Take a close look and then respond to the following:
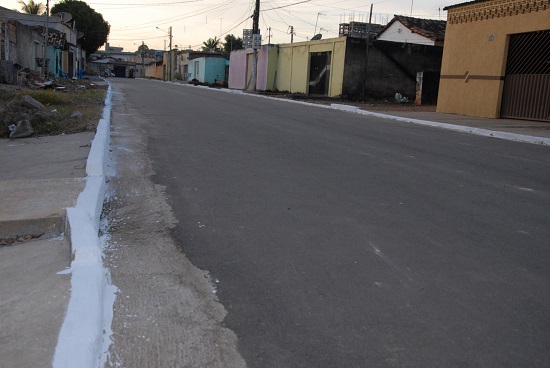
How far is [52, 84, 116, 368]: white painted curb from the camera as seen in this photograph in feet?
8.63

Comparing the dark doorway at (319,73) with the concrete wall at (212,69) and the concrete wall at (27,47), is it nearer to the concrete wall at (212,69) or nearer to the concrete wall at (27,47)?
the concrete wall at (27,47)

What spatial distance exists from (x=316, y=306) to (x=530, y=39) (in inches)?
729

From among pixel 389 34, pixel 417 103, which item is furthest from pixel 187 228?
pixel 389 34

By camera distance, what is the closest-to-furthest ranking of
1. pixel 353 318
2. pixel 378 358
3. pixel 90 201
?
pixel 378 358
pixel 353 318
pixel 90 201

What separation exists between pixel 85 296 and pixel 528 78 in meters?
18.8

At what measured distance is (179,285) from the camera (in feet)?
12.2

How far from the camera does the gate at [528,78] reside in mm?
18109

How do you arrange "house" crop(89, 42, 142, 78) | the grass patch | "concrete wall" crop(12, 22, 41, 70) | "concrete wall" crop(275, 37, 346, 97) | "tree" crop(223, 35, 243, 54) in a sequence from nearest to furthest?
1. the grass patch
2. "concrete wall" crop(12, 22, 41, 70)
3. "concrete wall" crop(275, 37, 346, 97)
4. "tree" crop(223, 35, 243, 54)
5. "house" crop(89, 42, 142, 78)

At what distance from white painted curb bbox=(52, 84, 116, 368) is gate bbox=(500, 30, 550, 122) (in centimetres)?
1715

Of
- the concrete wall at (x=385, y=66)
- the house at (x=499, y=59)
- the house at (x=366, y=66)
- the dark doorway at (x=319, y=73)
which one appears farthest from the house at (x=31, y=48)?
the house at (x=499, y=59)

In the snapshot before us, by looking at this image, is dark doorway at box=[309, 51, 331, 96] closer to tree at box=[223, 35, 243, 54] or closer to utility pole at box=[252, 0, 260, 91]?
→ utility pole at box=[252, 0, 260, 91]

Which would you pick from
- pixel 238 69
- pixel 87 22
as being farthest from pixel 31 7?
pixel 238 69

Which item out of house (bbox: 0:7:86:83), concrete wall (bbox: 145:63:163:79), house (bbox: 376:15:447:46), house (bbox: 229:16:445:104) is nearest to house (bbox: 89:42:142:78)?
concrete wall (bbox: 145:63:163:79)

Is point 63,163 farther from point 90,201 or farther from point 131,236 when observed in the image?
point 131,236
